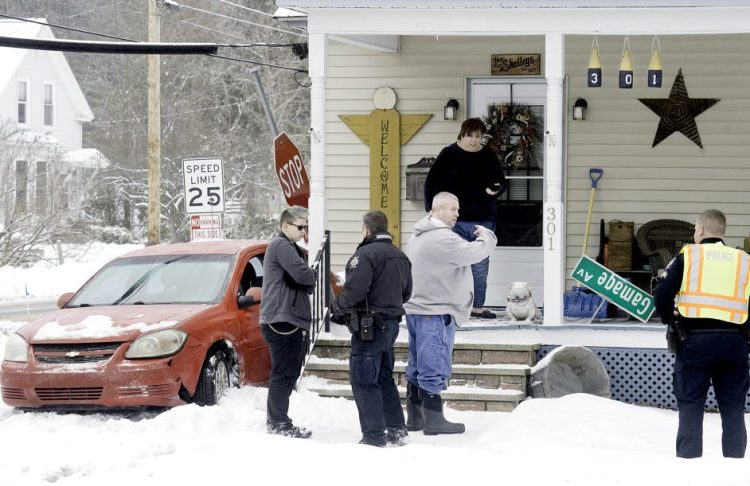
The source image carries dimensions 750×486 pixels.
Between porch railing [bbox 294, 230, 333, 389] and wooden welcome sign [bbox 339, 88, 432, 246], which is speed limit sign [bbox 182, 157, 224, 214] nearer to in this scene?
wooden welcome sign [bbox 339, 88, 432, 246]

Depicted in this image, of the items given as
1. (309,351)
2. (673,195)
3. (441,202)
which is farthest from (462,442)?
(673,195)

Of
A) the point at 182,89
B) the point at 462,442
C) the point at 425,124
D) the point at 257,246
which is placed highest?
the point at 182,89

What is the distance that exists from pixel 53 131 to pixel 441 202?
39015mm

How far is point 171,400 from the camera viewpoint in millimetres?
9383

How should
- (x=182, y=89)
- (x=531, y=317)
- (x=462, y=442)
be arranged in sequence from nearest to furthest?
(x=462, y=442), (x=531, y=317), (x=182, y=89)

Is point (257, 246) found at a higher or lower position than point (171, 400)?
higher

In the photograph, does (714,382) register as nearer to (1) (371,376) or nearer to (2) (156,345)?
(1) (371,376)

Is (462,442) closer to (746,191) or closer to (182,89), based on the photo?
(746,191)

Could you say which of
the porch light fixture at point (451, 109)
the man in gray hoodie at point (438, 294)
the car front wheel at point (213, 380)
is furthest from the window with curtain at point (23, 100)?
the man in gray hoodie at point (438, 294)

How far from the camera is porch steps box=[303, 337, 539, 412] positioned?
34.1ft

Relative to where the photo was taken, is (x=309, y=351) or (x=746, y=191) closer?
(x=309, y=351)

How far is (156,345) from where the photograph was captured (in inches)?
371

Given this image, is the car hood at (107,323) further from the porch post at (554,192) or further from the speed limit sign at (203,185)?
the speed limit sign at (203,185)

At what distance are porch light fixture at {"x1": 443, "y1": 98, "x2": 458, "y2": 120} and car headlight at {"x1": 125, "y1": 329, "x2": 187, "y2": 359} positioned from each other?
5586mm
